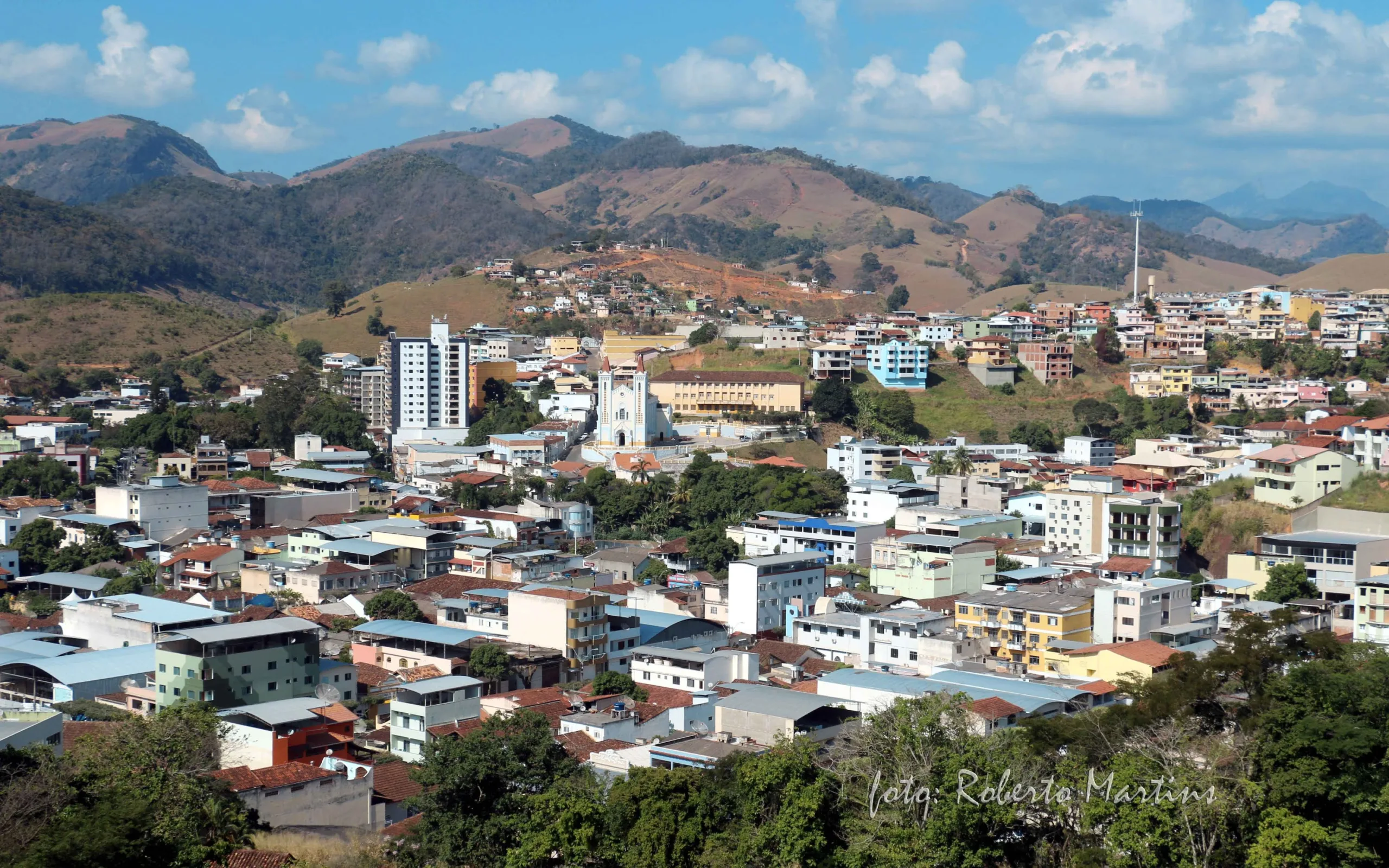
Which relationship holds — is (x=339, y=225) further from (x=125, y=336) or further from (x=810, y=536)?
(x=810, y=536)

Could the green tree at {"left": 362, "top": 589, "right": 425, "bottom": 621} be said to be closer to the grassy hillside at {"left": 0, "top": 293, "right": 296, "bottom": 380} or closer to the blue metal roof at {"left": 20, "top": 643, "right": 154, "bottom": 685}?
the blue metal roof at {"left": 20, "top": 643, "right": 154, "bottom": 685}

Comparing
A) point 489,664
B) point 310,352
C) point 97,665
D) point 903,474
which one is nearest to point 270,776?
Result: point 489,664

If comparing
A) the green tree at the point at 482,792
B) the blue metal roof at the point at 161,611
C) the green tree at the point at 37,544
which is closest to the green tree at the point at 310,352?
the green tree at the point at 37,544

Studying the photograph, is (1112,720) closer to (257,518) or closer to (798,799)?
(798,799)

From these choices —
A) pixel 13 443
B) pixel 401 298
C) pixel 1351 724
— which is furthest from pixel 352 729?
pixel 401 298

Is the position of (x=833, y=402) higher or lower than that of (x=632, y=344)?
lower
